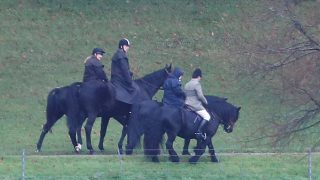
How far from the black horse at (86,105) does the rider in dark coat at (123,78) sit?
0.55 feet

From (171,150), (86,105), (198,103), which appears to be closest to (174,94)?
(198,103)

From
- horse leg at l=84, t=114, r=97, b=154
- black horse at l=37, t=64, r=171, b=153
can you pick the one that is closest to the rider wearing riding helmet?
black horse at l=37, t=64, r=171, b=153

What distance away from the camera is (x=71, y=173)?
22.0m

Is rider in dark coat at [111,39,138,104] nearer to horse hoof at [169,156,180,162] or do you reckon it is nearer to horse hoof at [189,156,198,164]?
horse hoof at [169,156,180,162]

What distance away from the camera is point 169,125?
77.4ft

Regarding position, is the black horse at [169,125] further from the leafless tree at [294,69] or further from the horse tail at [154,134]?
the leafless tree at [294,69]

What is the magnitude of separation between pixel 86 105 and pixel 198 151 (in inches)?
123

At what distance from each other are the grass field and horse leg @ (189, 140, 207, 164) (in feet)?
0.68

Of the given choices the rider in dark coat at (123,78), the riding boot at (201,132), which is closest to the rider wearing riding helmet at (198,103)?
Result: the riding boot at (201,132)

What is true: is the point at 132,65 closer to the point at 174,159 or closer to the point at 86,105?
the point at 86,105

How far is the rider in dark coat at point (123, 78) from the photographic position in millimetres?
25062

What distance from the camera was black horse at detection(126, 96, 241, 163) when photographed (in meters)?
23.5

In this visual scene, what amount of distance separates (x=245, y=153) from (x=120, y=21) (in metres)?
13.6

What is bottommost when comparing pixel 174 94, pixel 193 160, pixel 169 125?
pixel 193 160
